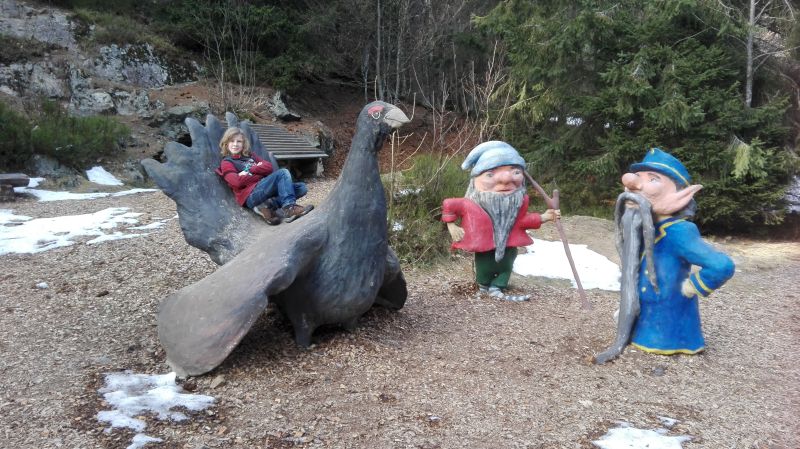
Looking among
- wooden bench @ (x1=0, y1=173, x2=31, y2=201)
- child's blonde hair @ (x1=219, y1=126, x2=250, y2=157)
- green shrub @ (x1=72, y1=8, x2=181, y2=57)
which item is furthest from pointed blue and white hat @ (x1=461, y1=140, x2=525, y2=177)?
green shrub @ (x1=72, y1=8, x2=181, y2=57)

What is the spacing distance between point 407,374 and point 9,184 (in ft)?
23.4

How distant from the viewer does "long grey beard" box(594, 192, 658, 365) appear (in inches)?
134

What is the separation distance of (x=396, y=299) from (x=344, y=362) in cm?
87

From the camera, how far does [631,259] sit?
348 cm

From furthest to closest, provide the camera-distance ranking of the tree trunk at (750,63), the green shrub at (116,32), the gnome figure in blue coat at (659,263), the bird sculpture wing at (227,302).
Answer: the green shrub at (116,32), the tree trunk at (750,63), the gnome figure in blue coat at (659,263), the bird sculpture wing at (227,302)

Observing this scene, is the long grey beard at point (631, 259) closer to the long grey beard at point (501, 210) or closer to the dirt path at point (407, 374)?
the dirt path at point (407, 374)

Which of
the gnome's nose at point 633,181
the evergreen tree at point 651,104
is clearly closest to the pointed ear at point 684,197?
the gnome's nose at point 633,181

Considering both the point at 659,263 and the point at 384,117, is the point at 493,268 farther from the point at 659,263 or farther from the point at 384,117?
the point at 384,117

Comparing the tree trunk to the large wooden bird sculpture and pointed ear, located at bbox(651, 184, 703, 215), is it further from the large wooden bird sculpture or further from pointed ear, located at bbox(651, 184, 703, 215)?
the large wooden bird sculpture

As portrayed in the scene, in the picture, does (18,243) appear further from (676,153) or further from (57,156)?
(676,153)

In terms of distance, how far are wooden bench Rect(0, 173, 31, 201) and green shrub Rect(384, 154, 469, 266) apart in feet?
16.8

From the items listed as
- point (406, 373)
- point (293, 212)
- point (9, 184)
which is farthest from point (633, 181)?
point (9, 184)

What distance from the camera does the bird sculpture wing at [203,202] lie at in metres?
3.49

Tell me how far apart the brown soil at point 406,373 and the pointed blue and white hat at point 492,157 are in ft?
3.44
